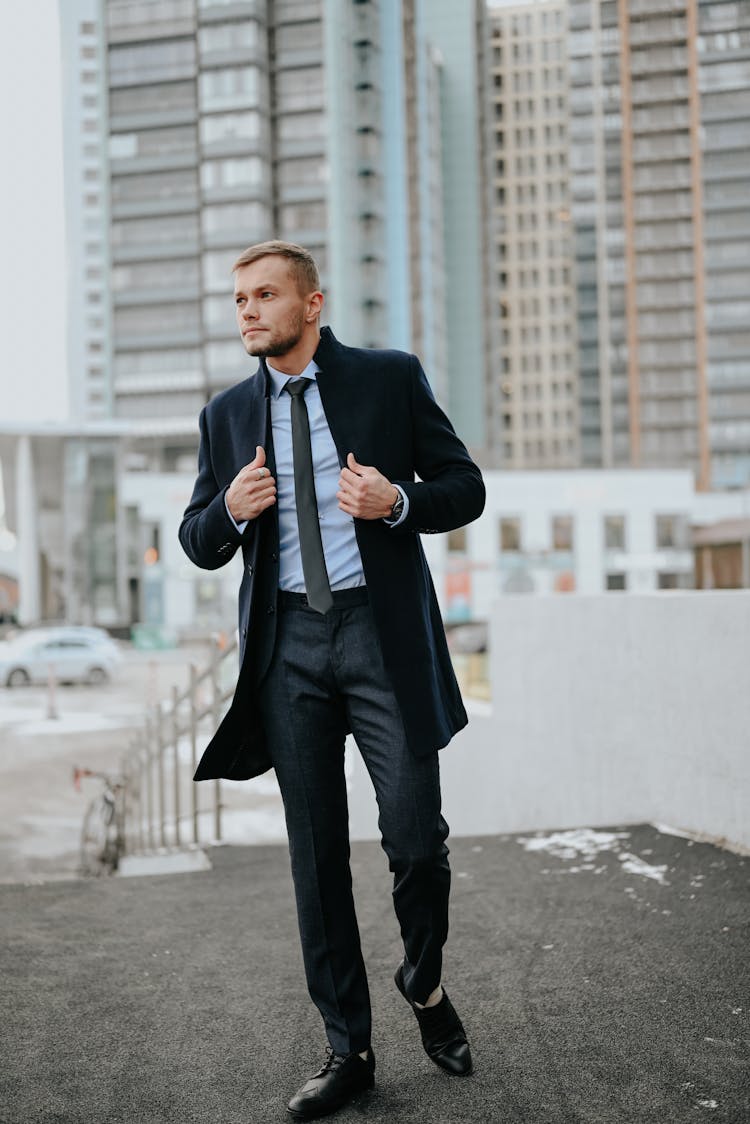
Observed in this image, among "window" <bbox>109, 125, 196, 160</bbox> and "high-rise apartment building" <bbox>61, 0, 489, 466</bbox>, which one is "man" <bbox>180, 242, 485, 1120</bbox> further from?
"window" <bbox>109, 125, 196, 160</bbox>

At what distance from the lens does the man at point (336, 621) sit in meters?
2.45

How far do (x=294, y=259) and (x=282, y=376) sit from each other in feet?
0.82

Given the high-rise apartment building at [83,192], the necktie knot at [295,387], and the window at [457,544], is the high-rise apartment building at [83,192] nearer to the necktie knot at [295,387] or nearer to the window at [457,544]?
the window at [457,544]

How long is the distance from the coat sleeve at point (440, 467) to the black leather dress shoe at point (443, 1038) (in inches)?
38.0

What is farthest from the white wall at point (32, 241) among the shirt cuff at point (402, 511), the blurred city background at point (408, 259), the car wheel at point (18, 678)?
the shirt cuff at point (402, 511)

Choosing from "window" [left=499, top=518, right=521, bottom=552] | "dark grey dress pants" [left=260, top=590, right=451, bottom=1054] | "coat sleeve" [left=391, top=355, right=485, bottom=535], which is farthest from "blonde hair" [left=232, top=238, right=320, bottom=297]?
"window" [left=499, top=518, right=521, bottom=552]

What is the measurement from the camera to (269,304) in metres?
2.49

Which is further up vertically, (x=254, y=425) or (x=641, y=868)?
(x=254, y=425)

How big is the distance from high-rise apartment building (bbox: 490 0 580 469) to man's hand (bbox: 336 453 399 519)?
106 metres

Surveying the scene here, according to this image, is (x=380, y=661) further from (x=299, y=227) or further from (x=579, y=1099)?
(x=299, y=227)

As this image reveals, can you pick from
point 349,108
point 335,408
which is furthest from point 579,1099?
point 349,108

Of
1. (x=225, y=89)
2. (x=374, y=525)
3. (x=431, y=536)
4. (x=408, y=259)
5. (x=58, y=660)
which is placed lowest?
(x=58, y=660)

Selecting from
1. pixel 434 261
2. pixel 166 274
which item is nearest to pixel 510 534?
pixel 434 261

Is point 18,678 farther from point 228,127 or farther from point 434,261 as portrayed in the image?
point 434,261
